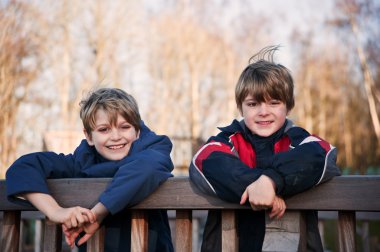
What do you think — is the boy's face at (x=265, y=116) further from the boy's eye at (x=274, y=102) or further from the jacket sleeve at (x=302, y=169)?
the jacket sleeve at (x=302, y=169)

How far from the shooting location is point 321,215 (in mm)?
4902

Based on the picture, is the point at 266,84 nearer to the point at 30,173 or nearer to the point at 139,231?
the point at 139,231

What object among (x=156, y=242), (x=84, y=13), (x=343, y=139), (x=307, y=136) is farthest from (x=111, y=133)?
(x=343, y=139)

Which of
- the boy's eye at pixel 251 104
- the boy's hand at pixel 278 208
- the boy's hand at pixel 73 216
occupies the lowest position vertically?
the boy's hand at pixel 73 216

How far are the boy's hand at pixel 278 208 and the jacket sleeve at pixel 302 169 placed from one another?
0.02 metres

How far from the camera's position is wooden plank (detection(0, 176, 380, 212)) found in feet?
5.62

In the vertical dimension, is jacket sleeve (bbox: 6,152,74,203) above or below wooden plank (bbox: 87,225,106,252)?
above

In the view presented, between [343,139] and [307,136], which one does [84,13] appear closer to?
[307,136]

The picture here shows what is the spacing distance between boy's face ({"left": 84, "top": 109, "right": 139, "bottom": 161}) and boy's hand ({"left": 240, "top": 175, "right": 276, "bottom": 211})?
0.81 metres

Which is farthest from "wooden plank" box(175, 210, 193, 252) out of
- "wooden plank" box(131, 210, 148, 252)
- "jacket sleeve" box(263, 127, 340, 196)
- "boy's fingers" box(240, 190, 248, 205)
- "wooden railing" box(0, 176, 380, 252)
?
"jacket sleeve" box(263, 127, 340, 196)

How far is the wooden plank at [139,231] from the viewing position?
203 centimetres

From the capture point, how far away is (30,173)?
213cm

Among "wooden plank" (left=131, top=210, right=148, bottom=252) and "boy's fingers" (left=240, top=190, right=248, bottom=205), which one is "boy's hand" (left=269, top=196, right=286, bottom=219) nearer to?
"boy's fingers" (left=240, top=190, right=248, bottom=205)

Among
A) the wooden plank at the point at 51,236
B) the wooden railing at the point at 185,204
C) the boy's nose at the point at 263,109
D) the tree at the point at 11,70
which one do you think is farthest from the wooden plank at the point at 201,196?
the tree at the point at 11,70
